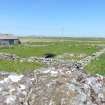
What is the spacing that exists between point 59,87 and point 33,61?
36.4 m

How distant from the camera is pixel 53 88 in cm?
971

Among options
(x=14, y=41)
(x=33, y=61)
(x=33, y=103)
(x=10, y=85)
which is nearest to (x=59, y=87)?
(x=33, y=103)

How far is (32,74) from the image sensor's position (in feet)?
34.7

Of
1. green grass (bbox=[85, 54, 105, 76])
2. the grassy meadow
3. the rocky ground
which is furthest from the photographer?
the grassy meadow

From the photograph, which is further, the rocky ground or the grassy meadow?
the grassy meadow

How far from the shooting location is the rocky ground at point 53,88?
9.49 metres

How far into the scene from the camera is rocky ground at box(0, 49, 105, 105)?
374 inches

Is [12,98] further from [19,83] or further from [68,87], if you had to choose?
[68,87]

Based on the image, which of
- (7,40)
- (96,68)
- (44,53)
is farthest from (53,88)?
(7,40)

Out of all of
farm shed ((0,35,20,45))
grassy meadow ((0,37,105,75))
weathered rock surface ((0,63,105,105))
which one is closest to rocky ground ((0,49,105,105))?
weathered rock surface ((0,63,105,105))

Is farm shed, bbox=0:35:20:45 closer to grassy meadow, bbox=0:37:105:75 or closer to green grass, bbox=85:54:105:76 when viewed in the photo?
grassy meadow, bbox=0:37:105:75

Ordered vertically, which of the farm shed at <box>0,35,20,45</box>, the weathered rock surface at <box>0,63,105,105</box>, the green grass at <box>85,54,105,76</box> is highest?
the weathered rock surface at <box>0,63,105,105</box>

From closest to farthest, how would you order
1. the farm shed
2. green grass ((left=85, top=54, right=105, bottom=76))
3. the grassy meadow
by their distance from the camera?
green grass ((left=85, top=54, right=105, bottom=76)) < the grassy meadow < the farm shed

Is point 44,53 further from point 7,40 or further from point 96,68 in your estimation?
point 7,40
